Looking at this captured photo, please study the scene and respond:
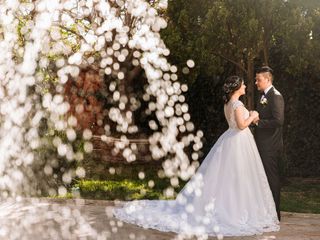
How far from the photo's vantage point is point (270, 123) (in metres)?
8.24

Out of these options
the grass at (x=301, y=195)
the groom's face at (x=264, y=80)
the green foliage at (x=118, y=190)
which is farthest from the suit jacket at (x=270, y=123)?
the green foliage at (x=118, y=190)

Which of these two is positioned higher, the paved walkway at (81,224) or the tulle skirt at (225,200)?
the tulle skirt at (225,200)

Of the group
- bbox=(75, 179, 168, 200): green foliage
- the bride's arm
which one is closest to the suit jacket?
the bride's arm

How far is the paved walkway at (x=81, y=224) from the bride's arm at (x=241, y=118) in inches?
65.6

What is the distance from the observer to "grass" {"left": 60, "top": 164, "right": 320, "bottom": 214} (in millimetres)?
10986

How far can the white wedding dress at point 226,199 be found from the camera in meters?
7.62

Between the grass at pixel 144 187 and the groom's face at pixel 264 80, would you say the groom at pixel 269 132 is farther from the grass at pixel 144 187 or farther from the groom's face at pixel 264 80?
the grass at pixel 144 187

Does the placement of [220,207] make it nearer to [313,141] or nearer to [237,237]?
[237,237]

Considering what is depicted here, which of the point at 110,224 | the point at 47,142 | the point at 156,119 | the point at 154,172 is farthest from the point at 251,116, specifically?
the point at 156,119

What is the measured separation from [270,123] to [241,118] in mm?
634

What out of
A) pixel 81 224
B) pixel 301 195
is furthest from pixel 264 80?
pixel 301 195

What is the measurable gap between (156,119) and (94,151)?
→ 110 inches

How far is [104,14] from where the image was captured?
655 inches

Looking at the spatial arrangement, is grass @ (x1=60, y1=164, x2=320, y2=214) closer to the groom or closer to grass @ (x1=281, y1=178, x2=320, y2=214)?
grass @ (x1=281, y1=178, x2=320, y2=214)
